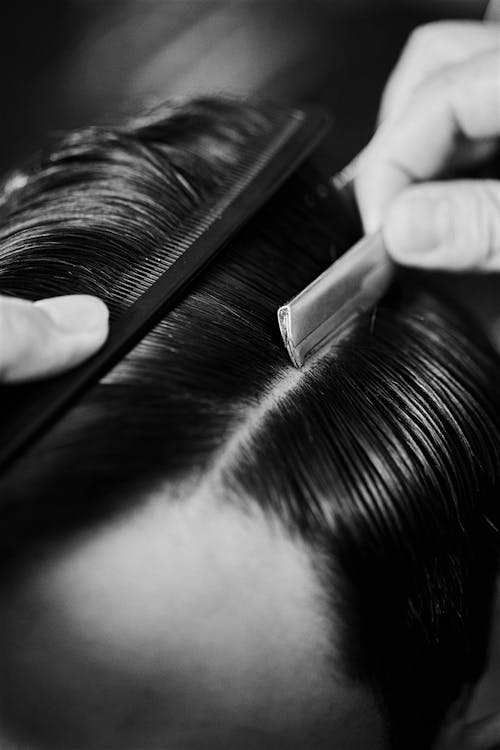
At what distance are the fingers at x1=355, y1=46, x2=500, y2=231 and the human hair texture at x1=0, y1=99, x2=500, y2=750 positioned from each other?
0.18 m

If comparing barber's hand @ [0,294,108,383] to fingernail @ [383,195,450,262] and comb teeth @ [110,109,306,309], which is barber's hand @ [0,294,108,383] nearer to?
comb teeth @ [110,109,306,309]

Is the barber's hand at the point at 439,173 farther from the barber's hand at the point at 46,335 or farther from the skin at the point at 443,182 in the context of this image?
the barber's hand at the point at 46,335

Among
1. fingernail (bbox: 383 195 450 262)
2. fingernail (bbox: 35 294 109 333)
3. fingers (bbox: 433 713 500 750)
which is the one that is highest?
fingernail (bbox: 35 294 109 333)

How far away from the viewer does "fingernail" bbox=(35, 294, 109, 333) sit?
489 mm

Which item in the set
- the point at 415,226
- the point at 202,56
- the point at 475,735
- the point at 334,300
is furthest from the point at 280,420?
the point at 202,56

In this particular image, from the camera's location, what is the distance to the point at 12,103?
2092 millimetres

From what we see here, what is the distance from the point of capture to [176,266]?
56 cm

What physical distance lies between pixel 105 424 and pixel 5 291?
138 millimetres

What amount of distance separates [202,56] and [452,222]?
1488mm

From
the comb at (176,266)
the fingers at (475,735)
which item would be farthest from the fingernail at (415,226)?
the fingers at (475,735)

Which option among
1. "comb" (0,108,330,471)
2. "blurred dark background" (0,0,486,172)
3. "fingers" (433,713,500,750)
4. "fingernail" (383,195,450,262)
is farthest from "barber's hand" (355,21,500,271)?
"blurred dark background" (0,0,486,172)

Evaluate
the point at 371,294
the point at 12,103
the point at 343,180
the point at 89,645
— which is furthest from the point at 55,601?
the point at 12,103

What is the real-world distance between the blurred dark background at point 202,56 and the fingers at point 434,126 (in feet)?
2.79

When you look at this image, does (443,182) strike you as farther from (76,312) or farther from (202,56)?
(202,56)
